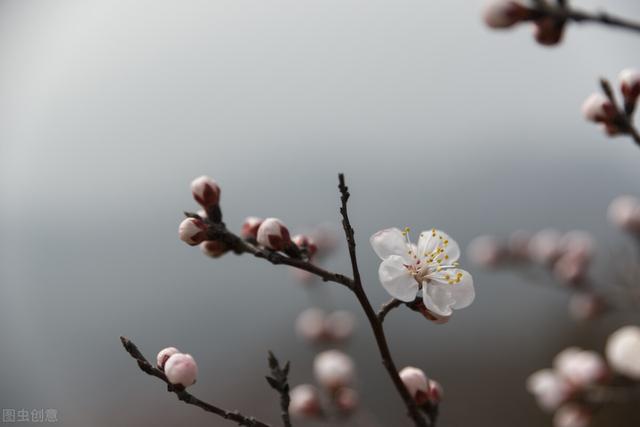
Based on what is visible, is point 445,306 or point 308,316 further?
Result: point 308,316

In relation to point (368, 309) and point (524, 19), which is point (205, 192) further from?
point (524, 19)

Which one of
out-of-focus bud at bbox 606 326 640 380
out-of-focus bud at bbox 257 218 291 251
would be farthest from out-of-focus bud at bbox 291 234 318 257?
out-of-focus bud at bbox 606 326 640 380

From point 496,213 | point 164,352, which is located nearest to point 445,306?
point 164,352

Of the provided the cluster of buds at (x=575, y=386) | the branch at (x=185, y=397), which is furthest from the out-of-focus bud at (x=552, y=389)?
the branch at (x=185, y=397)

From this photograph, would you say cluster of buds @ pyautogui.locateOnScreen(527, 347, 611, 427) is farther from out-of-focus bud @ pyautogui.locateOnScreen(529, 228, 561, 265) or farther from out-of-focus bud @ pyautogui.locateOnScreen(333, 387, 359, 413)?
out-of-focus bud @ pyautogui.locateOnScreen(529, 228, 561, 265)

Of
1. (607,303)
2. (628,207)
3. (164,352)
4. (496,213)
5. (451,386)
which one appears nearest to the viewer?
(164,352)

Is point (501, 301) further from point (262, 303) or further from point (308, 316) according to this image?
point (308, 316)
